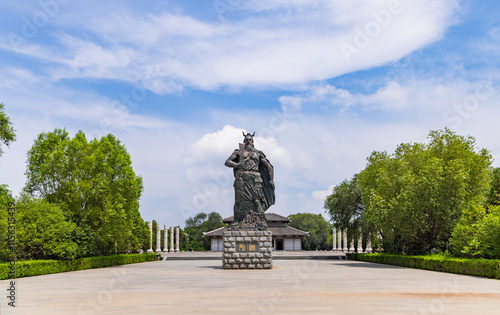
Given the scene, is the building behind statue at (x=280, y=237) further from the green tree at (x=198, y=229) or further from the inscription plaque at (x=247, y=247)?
the inscription plaque at (x=247, y=247)

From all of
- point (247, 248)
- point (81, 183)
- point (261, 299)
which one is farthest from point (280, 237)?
point (261, 299)

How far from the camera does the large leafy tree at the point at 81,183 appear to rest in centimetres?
2519

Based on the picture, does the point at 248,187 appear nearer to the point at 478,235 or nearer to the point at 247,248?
the point at 247,248

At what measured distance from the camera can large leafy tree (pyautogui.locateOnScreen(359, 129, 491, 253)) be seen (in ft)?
81.9

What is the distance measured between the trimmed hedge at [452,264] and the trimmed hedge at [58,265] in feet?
59.1

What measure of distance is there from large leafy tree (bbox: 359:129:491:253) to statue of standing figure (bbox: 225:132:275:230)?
849 centimetres

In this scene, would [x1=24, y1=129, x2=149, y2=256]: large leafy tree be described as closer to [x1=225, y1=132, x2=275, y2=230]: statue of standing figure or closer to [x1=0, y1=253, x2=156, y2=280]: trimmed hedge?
[x1=0, y1=253, x2=156, y2=280]: trimmed hedge

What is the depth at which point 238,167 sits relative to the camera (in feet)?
71.5

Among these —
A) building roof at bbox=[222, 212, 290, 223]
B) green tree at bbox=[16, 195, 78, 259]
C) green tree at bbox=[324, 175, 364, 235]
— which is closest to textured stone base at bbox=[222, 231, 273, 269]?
green tree at bbox=[16, 195, 78, 259]

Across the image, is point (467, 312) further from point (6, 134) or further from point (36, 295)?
point (6, 134)

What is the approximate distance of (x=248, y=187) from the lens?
2161 centimetres

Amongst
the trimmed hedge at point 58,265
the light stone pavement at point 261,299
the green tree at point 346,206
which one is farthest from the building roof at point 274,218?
the light stone pavement at point 261,299

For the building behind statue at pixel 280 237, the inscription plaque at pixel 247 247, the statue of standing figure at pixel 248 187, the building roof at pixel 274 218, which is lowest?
the building behind statue at pixel 280 237

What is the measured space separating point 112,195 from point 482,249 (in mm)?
19786
